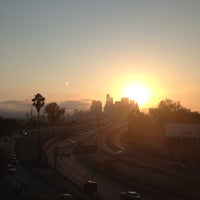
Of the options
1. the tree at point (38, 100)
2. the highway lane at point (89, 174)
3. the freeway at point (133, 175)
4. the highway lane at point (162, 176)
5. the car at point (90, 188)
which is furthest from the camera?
the tree at point (38, 100)

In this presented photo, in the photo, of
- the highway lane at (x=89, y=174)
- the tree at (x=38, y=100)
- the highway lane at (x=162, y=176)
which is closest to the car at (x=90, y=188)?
the highway lane at (x=89, y=174)

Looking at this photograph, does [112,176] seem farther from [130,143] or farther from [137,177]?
[130,143]

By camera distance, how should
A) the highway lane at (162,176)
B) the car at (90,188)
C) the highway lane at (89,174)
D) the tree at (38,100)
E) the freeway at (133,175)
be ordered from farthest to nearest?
the tree at (38,100) → the highway lane at (162,176) → the freeway at (133,175) → the highway lane at (89,174) → the car at (90,188)

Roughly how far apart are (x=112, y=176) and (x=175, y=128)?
55010 millimetres

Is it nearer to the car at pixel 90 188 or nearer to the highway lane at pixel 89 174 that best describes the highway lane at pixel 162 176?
the highway lane at pixel 89 174

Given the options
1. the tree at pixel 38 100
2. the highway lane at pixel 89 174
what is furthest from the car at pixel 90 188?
the tree at pixel 38 100

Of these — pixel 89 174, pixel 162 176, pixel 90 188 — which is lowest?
pixel 90 188

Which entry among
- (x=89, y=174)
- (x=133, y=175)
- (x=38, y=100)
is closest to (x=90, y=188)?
(x=89, y=174)

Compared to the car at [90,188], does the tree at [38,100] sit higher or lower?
higher

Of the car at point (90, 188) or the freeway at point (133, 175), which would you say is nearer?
the car at point (90, 188)

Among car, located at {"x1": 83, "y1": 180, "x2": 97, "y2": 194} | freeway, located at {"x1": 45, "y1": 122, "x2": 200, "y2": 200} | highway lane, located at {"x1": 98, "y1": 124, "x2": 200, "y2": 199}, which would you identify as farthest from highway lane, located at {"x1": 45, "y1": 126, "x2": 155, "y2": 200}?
highway lane, located at {"x1": 98, "y1": 124, "x2": 200, "y2": 199}

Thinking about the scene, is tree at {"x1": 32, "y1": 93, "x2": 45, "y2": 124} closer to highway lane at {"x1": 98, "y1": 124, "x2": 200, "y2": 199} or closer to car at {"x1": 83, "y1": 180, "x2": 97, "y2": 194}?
highway lane at {"x1": 98, "y1": 124, "x2": 200, "y2": 199}

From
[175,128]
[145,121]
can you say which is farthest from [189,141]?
[145,121]

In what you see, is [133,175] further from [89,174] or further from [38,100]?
[38,100]
